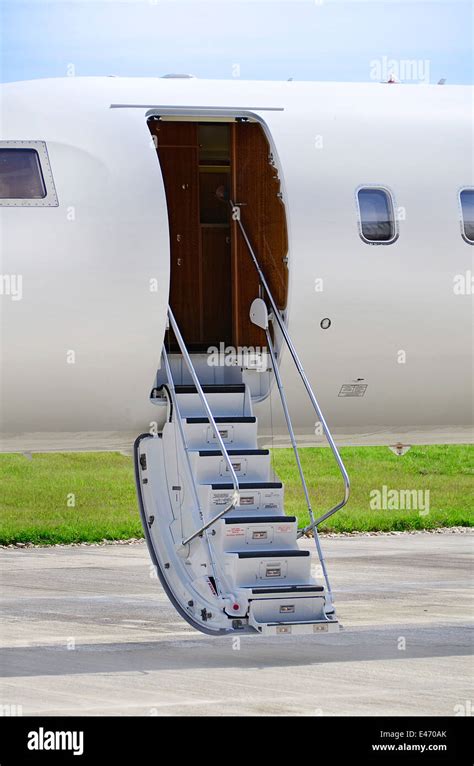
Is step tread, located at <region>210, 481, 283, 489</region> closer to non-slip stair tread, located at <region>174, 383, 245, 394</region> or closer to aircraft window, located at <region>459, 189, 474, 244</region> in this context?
non-slip stair tread, located at <region>174, 383, 245, 394</region>

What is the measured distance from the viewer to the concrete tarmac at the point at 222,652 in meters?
13.4

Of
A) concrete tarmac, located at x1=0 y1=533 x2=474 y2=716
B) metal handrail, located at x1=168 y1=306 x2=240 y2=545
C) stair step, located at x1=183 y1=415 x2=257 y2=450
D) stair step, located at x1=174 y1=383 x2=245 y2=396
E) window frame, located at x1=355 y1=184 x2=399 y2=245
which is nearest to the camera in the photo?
metal handrail, located at x1=168 y1=306 x2=240 y2=545

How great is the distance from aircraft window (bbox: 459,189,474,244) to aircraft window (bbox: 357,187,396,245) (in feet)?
2.88

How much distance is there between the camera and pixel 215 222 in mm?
16531

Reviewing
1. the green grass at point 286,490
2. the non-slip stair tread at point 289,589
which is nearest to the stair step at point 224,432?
the non-slip stair tread at point 289,589

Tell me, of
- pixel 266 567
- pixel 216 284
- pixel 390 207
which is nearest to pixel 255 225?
pixel 216 284

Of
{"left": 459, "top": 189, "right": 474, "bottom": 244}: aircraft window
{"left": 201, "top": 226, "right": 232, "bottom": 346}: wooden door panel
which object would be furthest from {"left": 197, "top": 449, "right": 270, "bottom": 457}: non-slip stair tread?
{"left": 459, "top": 189, "right": 474, "bottom": 244}: aircraft window

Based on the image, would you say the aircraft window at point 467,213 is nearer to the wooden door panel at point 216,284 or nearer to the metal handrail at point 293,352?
the metal handrail at point 293,352

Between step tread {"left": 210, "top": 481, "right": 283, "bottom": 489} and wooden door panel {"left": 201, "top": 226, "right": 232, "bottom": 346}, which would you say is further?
wooden door panel {"left": 201, "top": 226, "right": 232, "bottom": 346}

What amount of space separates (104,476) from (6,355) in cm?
2298

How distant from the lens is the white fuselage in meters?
13.9

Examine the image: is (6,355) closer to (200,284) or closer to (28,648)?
(200,284)

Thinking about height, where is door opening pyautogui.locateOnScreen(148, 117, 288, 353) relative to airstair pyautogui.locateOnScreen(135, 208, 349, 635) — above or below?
above

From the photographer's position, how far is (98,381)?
46.5 feet
